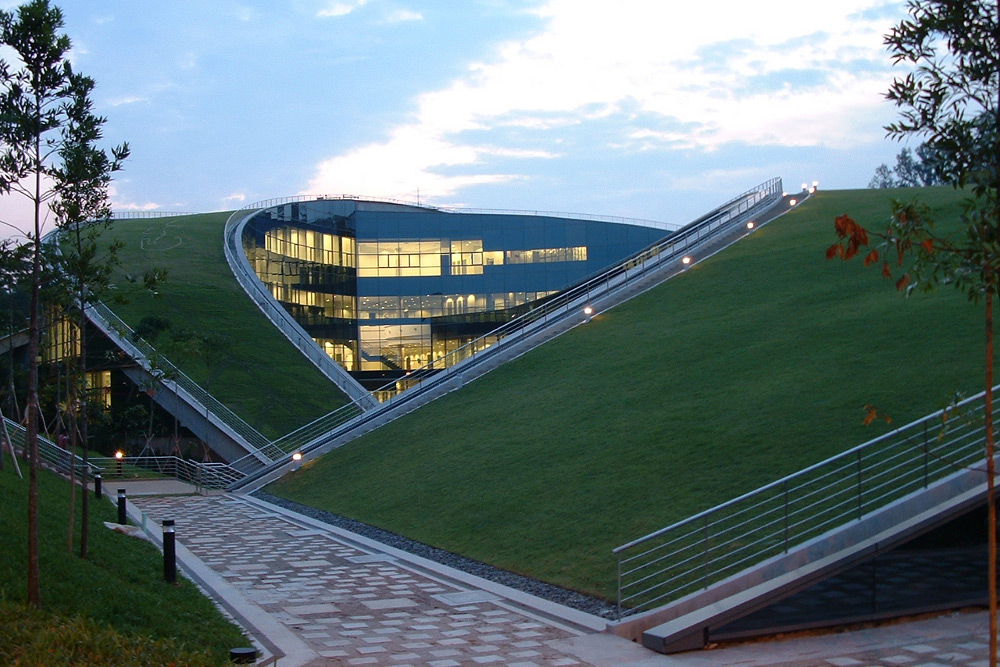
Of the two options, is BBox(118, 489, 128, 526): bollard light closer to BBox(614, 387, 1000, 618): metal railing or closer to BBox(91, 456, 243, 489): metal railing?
BBox(91, 456, 243, 489): metal railing

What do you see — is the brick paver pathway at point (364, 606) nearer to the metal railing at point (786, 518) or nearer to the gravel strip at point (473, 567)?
the gravel strip at point (473, 567)

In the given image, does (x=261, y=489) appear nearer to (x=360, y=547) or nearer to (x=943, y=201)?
(x=360, y=547)

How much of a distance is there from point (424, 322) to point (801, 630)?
50345 millimetres

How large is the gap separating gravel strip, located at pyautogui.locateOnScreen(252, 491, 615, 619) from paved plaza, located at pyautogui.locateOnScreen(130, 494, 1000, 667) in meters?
0.39

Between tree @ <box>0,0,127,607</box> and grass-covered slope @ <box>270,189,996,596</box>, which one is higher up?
tree @ <box>0,0,127,607</box>

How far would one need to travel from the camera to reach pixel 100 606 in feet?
34.5

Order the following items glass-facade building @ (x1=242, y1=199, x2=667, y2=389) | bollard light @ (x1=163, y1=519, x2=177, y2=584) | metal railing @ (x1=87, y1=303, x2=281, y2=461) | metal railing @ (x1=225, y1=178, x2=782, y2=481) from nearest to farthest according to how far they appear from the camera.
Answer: bollard light @ (x1=163, y1=519, x2=177, y2=584) < metal railing @ (x1=225, y1=178, x2=782, y2=481) < metal railing @ (x1=87, y1=303, x2=281, y2=461) < glass-facade building @ (x1=242, y1=199, x2=667, y2=389)

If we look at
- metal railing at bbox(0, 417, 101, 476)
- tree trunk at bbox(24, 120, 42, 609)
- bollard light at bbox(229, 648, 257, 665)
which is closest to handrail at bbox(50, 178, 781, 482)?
metal railing at bbox(0, 417, 101, 476)

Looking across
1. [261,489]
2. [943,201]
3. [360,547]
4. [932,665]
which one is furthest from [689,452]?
[943,201]

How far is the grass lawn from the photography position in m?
8.41

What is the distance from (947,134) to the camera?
20.6ft

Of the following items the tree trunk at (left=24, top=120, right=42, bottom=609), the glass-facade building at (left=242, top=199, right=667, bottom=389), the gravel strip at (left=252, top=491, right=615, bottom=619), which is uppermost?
the glass-facade building at (left=242, top=199, right=667, bottom=389)

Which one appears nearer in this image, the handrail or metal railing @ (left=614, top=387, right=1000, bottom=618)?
metal railing @ (left=614, top=387, right=1000, bottom=618)

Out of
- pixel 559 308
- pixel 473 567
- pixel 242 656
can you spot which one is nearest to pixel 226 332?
pixel 559 308
